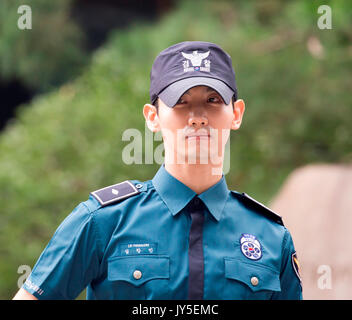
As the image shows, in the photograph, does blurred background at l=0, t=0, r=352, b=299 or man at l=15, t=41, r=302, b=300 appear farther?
blurred background at l=0, t=0, r=352, b=299

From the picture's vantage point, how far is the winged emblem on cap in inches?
42.0

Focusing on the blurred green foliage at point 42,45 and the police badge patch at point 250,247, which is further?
the blurred green foliage at point 42,45

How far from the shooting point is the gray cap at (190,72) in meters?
1.02

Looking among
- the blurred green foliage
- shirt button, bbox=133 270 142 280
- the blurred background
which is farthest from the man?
the blurred green foliage

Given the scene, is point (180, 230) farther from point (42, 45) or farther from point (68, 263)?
point (42, 45)

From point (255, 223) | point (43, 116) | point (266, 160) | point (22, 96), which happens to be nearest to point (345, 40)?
point (266, 160)

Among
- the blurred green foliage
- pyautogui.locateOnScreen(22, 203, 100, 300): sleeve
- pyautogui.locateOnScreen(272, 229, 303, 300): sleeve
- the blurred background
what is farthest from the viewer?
the blurred green foliage

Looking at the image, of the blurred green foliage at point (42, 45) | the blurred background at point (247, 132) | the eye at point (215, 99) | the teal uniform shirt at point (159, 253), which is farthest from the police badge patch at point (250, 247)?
the blurred green foliage at point (42, 45)

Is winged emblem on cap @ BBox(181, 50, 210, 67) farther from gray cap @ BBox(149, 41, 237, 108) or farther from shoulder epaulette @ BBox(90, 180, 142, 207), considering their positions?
shoulder epaulette @ BBox(90, 180, 142, 207)

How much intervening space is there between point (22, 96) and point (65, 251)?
15.6 feet

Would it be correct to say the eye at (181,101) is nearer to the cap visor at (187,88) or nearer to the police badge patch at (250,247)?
the cap visor at (187,88)

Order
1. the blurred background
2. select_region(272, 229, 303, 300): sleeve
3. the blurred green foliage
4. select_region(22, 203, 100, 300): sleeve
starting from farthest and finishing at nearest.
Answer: the blurred green foliage
the blurred background
select_region(272, 229, 303, 300): sleeve
select_region(22, 203, 100, 300): sleeve

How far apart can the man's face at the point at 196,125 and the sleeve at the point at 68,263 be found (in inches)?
7.5

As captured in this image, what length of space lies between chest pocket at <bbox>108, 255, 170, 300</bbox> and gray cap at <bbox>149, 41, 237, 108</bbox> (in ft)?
0.85
